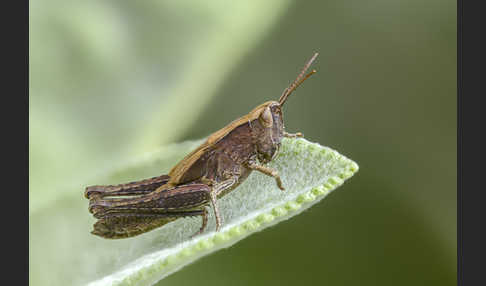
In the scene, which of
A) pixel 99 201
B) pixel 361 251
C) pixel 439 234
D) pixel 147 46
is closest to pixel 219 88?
pixel 147 46

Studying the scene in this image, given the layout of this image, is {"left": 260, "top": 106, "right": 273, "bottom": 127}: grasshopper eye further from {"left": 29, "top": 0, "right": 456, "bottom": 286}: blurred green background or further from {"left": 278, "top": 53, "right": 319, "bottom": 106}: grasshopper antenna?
{"left": 29, "top": 0, "right": 456, "bottom": 286}: blurred green background

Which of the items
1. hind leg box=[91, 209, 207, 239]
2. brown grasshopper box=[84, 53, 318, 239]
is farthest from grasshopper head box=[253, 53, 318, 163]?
hind leg box=[91, 209, 207, 239]

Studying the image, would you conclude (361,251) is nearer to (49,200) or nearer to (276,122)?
(276,122)

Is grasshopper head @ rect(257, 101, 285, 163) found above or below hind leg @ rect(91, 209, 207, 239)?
above

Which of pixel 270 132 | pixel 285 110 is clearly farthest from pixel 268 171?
pixel 285 110

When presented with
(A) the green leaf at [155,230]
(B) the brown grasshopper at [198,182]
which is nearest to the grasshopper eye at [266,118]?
(B) the brown grasshopper at [198,182]

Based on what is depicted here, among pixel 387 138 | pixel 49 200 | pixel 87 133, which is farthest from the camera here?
pixel 387 138

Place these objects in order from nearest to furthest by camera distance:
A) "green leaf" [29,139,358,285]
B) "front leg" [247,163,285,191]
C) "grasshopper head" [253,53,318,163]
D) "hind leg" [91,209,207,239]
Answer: "green leaf" [29,139,358,285] < "front leg" [247,163,285,191] < "hind leg" [91,209,207,239] < "grasshopper head" [253,53,318,163]
